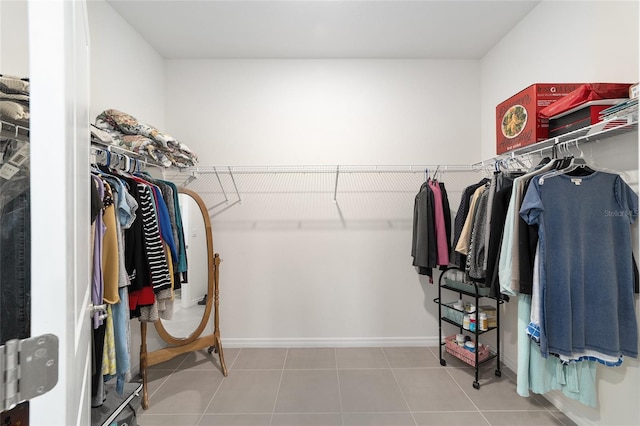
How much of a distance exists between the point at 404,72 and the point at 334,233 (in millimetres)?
1701

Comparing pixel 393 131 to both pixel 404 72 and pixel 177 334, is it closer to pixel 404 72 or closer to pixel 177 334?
pixel 404 72

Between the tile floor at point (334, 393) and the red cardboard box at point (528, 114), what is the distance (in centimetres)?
174

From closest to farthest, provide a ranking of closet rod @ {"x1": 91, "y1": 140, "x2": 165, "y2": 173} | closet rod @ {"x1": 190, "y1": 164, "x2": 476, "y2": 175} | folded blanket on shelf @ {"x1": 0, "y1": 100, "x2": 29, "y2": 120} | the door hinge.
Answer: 1. the door hinge
2. folded blanket on shelf @ {"x1": 0, "y1": 100, "x2": 29, "y2": 120}
3. closet rod @ {"x1": 91, "y1": 140, "x2": 165, "y2": 173}
4. closet rod @ {"x1": 190, "y1": 164, "x2": 476, "y2": 175}

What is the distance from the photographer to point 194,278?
2293mm

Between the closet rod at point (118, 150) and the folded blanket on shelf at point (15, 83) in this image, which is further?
the closet rod at point (118, 150)

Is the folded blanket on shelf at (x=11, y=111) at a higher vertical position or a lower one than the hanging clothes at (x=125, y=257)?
higher

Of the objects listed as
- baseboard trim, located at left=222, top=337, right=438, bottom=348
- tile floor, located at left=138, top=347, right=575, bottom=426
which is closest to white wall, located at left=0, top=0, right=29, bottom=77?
tile floor, located at left=138, top=347, right=575, bottom=426

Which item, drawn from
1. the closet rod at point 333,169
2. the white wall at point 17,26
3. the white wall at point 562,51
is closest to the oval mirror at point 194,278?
the closet rod at point 333,169

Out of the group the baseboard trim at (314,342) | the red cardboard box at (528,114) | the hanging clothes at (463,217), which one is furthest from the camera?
the baseboard trim at (314,342)

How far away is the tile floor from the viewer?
1701mm

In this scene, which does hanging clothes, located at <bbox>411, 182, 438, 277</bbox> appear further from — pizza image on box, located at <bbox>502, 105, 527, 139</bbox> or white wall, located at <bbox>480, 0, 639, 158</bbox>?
white wall, located at <bbox>480, 0, 639, 158</bbox>

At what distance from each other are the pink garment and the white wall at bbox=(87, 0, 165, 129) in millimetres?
2550

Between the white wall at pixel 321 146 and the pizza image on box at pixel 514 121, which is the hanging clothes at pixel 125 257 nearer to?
the white wall at pixel 321 146

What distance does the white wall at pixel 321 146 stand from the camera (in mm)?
2582
